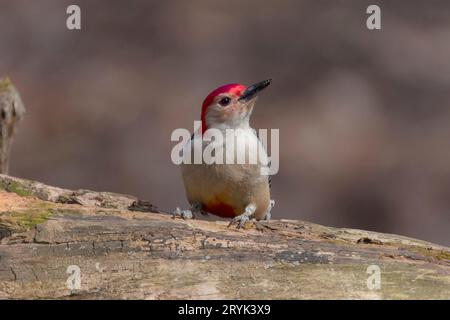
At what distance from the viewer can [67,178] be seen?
11781 mm

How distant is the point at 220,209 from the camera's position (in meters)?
6.26

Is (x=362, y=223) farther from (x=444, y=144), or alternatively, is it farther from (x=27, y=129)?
(x=27, y=129)

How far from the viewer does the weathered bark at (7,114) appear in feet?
24.3

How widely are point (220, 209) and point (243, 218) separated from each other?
1.67ft

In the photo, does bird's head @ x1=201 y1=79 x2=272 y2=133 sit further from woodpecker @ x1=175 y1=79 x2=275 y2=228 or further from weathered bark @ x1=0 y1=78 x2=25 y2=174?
weathered bark @ x1=0 y1=78 x2=25 y2=174

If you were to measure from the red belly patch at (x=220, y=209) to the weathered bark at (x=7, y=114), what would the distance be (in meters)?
2.10

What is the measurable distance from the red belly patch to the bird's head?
→ 1.78 ft

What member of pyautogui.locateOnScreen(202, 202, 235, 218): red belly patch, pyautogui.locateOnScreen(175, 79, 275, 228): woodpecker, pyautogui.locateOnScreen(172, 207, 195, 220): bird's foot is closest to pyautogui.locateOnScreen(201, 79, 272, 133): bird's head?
pyautogui.locateOnScreen(175, 79, 275, 228): woodpecker

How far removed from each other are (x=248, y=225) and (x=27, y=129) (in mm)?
7418

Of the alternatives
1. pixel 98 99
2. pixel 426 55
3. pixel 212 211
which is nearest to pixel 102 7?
pixel 98 99

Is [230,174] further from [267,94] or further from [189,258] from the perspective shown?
[267,94]

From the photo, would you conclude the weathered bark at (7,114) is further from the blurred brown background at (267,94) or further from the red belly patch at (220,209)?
the blurred brown background at (267,94)

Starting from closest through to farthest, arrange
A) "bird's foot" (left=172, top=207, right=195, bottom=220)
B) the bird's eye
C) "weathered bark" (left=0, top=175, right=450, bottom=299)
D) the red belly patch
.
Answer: "weathered bark" (left=0, top=175, right=450, bottom=299) < "bird's foot" (left=172, top=207, right=195, bottom=220) < the red belly patch < the bird's eye

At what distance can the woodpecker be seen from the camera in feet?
19.8
